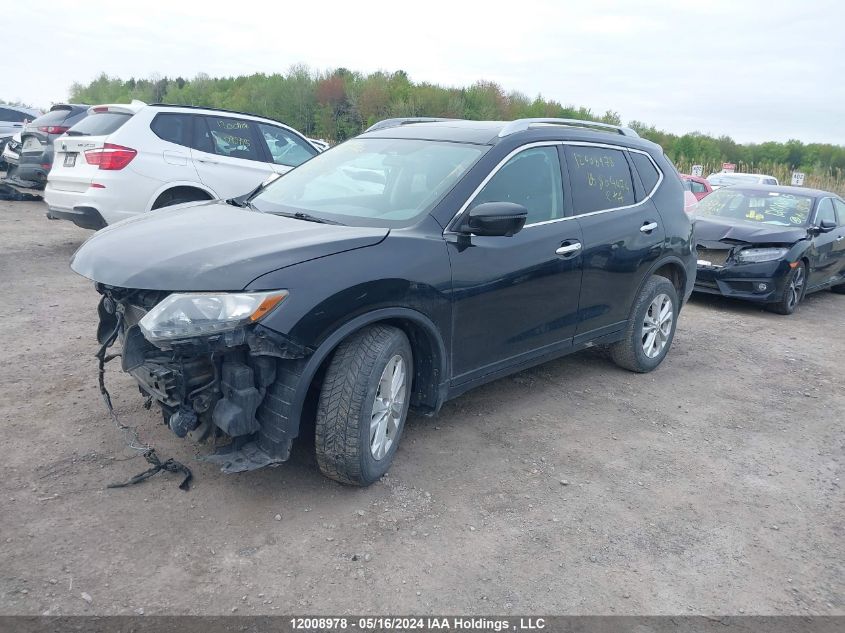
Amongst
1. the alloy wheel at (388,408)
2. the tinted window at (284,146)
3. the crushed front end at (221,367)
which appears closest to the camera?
the crushed front end at (221,367)

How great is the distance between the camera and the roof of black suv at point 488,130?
14.4 ft

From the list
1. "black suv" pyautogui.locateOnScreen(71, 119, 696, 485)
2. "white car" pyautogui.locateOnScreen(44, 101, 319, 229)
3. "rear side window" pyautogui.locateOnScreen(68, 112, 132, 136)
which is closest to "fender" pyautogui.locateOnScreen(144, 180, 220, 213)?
"white car" pyautogui.locateOnScreen(44, 101, 319, 229)

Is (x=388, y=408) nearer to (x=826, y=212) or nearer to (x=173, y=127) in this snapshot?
(x=173, y=127)

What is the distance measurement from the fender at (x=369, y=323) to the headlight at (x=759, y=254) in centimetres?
616

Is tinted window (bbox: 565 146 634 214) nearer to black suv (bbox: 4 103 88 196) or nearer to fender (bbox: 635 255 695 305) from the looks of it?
fender (bbox: 635 255 695 305)

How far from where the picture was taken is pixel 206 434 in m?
3.20

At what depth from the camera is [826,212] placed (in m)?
9.63

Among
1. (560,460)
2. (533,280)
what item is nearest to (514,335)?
(533,280)

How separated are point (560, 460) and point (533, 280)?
109cm

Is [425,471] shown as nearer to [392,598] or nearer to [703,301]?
[392,598]

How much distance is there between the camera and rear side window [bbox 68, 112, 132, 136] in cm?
795

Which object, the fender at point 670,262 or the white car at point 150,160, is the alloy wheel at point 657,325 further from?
the white car at point 150,160

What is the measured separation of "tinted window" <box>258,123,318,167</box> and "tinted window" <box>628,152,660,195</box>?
467 centimetres

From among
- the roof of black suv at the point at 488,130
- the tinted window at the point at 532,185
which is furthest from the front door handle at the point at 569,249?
the roof of black suv at the point at 488,130
